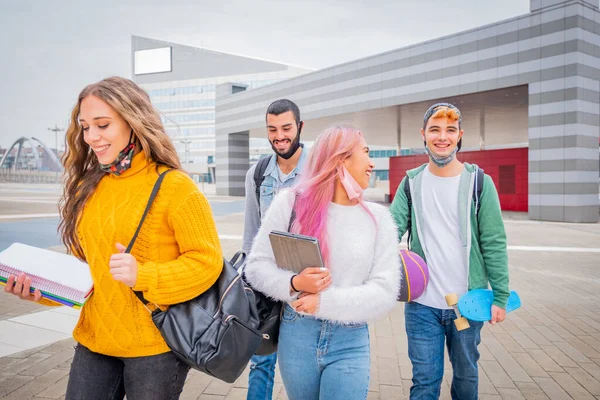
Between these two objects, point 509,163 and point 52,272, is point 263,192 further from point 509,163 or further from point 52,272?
point 509,163

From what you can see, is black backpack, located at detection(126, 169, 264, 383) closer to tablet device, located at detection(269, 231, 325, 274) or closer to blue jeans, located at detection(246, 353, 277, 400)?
tablet device, located at detection(269, 231, 325, 274)

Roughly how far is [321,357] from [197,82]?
97.9 meters

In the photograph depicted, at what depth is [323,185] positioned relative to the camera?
81.1 inches

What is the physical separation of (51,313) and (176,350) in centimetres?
471

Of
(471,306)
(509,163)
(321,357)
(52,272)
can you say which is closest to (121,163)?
(52,272)

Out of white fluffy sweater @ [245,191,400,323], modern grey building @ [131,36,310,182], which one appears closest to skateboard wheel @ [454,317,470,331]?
white fluffy sweater @ [245,191,400,323]

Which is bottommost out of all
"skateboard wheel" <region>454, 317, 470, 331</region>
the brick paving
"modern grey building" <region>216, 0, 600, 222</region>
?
the brick paving

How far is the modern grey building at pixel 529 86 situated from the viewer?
17578 mm

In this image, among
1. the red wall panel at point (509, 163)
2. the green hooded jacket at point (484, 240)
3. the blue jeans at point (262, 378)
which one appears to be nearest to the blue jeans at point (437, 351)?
the green hooded jacket at point (484, 240)

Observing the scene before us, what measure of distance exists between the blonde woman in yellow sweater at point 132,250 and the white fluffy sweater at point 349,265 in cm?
28

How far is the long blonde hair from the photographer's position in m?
1.85

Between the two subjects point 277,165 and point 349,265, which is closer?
point 349,265

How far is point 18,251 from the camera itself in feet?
6.39

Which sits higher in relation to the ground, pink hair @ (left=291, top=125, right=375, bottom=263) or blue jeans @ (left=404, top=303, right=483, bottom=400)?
pink hair @ (left=291, top=125, right=375, bottom=263)
